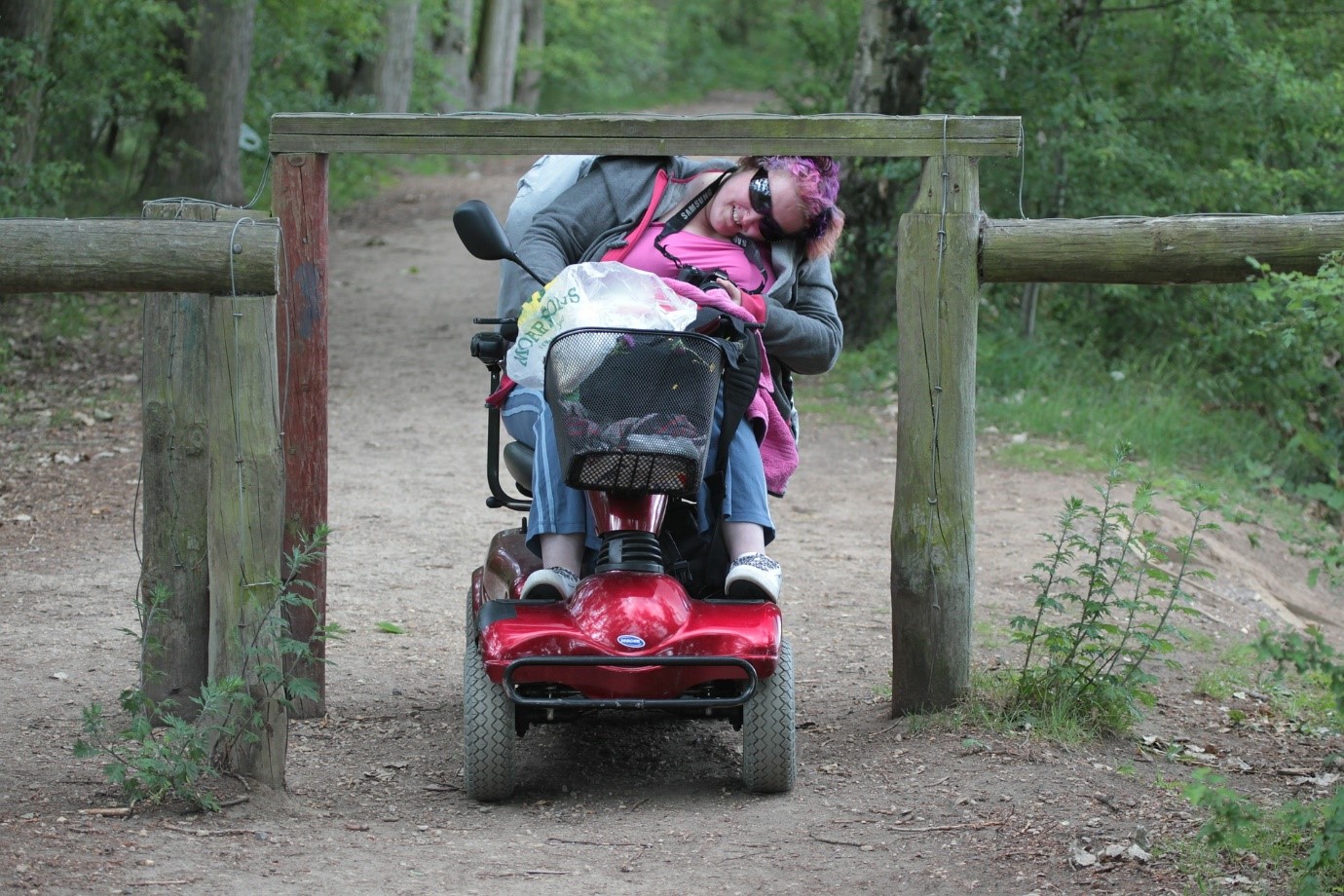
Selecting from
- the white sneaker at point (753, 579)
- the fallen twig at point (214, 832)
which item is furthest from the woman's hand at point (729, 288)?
the fallen twig at point (214, 832)

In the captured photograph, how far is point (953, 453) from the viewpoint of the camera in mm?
4688

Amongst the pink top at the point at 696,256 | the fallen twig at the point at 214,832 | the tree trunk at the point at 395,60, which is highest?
the tree trunk at the point at 395,60

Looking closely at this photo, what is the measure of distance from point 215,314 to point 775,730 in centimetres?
192

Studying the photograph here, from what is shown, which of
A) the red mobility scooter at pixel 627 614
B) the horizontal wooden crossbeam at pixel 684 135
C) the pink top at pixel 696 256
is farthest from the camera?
the pink top at pixel 696 256

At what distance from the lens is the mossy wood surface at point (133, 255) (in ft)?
13.0

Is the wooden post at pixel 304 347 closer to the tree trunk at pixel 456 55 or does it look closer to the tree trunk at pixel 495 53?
the tree trunk at pixel 456 55

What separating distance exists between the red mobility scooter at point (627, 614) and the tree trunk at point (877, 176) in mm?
7748

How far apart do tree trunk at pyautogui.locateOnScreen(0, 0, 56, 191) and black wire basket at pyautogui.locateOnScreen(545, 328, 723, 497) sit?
8.85 m

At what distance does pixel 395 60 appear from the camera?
23.9m

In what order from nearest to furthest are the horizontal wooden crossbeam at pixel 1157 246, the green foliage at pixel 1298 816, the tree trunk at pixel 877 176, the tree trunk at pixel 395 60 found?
the green foliage at pixel 1298 816 < the horizontal wooden crossbeam at pixel 1157 246 < the tree trunk at pixel 877 176 < the tree trunk at pixel 395 60

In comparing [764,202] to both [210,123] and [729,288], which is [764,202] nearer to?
[729,288]

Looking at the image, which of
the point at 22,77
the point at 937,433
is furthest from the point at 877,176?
the point at 937,433

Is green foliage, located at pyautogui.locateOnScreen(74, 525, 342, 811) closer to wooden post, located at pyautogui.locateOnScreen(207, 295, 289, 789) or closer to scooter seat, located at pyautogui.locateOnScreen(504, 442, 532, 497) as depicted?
wooden post, located at pyautogui.locateOnScreen(207, 295, 289, 789)

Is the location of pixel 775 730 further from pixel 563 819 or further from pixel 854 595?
pixel 854 595
